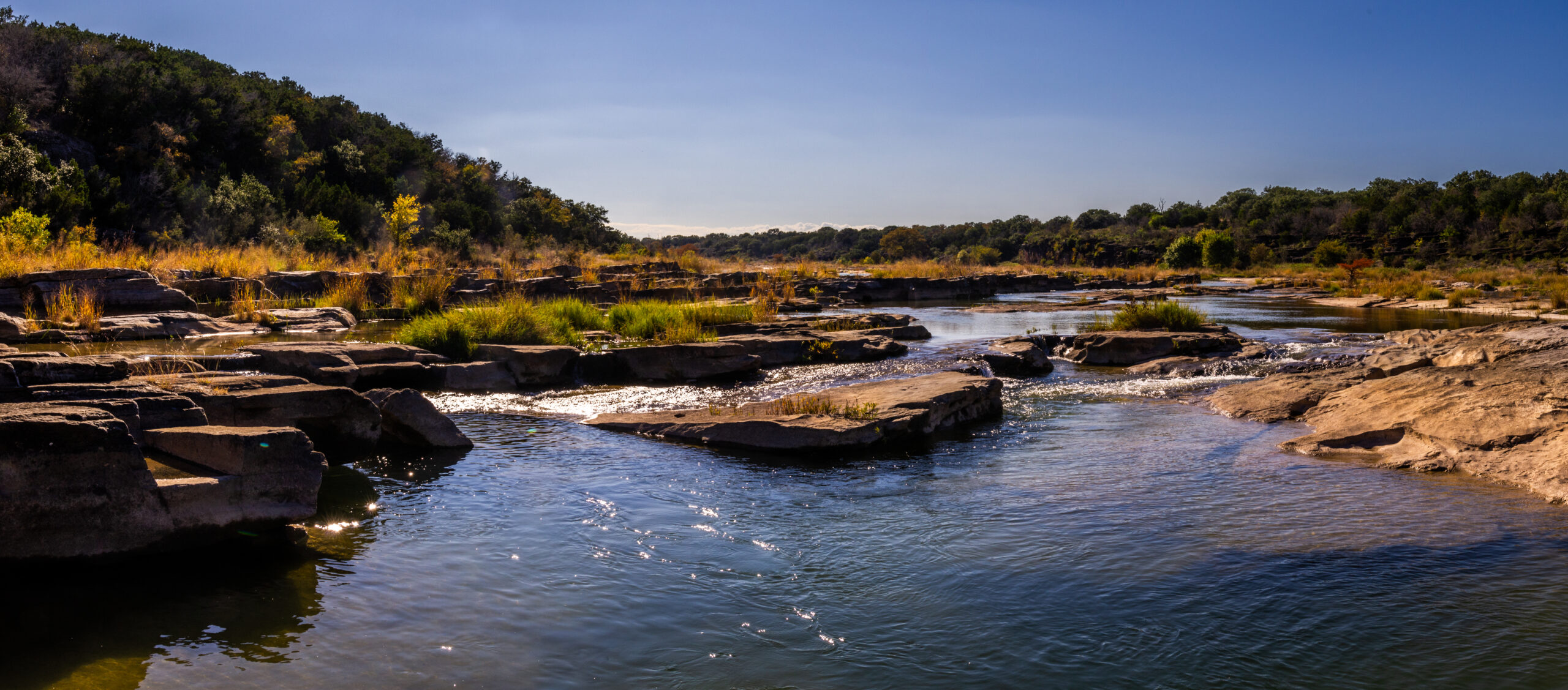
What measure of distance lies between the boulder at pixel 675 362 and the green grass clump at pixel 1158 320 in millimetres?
6336

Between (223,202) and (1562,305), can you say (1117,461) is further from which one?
(223,202)

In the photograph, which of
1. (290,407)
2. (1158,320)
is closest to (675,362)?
(290,407)

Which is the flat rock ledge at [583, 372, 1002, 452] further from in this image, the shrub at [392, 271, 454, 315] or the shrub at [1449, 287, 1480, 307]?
the shrub at [1449, 287, 1480, 307]

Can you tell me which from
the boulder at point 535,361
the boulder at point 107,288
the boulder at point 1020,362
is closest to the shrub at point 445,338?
the boulder at point 535,361

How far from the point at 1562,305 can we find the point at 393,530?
2176 cm

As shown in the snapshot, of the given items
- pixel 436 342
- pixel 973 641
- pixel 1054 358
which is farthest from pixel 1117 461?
pixel 436 342

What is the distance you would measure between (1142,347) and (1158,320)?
2.06 meters

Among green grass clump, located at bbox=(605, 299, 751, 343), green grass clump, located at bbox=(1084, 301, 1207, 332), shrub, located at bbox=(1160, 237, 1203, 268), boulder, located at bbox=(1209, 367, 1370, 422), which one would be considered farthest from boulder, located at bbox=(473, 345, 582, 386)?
shrub, located at bbox=(1160, 237, 1203, 268)

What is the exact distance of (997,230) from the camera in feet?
276

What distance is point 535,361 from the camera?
30.7 ft

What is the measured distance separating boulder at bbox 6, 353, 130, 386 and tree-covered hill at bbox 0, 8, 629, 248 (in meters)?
17.2

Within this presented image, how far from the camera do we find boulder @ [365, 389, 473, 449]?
6316mm

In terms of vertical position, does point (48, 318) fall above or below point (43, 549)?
above

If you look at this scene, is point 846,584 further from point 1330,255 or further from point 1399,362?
point 1330,255
